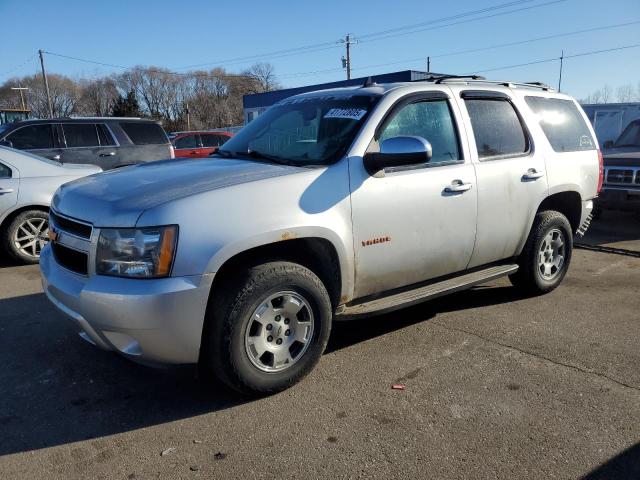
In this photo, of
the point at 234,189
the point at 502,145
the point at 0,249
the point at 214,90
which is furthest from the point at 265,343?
the point at 214,90

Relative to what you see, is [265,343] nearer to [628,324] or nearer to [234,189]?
[234,189]

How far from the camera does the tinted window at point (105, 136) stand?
9.77 meters

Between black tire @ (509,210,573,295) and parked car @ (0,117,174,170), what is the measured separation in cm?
747

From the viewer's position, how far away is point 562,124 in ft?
17.0

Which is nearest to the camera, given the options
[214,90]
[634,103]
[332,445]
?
[332,445]

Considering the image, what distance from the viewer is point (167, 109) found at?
3743 inches

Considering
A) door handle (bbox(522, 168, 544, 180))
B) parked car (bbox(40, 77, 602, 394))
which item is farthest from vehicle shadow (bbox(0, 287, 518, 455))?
door handle (bbox(522, 168, 544, 180))

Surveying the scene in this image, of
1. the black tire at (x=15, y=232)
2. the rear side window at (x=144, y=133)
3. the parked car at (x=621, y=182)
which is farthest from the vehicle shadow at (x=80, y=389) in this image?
the rear side window at (x=144, y=133)

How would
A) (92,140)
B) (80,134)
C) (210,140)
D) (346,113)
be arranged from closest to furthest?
(346,113), (80,134), (92,140), (210,140)

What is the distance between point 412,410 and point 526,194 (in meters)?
2.38

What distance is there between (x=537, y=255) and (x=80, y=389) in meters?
3.94

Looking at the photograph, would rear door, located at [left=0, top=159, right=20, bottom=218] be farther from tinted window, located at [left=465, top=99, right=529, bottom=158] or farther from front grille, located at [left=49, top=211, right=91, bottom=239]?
tinted window, located at [left=465, top=99, right=529, bottom=158]

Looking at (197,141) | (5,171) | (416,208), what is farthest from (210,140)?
(416,208)

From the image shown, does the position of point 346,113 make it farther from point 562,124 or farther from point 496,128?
point 562,124
